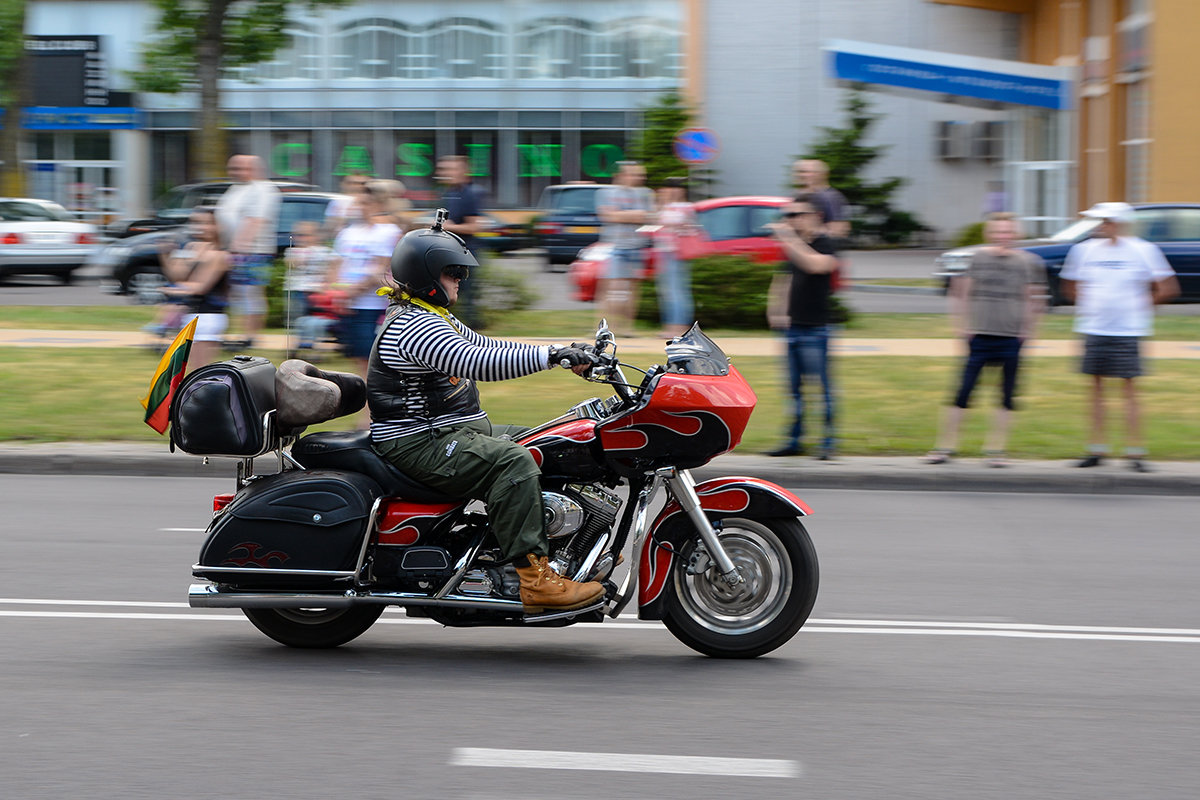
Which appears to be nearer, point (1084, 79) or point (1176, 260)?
point (1176, 260)

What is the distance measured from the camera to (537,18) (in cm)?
4553

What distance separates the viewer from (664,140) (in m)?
39.1

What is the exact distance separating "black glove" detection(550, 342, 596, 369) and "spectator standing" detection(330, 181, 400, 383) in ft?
17.7

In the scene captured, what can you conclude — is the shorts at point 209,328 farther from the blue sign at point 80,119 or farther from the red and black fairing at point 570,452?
the blue sign at point 80,119

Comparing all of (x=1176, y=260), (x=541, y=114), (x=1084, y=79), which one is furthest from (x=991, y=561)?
(x=541, y=114)

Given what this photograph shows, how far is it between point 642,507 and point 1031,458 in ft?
18.8

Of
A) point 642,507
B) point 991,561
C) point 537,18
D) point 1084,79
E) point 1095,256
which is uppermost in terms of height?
point 537,18

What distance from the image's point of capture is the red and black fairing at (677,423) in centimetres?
529

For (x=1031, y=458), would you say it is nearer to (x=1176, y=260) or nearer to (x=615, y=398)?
(x=615, y=398)

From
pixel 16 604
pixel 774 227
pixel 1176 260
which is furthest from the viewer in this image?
pixel 1176 260

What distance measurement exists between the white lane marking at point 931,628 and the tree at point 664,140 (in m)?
32.7

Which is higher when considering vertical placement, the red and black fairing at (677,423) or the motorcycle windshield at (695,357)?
the motorcycle windshield at (695,357)

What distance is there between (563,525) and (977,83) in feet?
97.7

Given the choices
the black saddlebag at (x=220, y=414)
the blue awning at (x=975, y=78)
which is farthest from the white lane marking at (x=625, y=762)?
the blue awning at (x=975, y=78)
